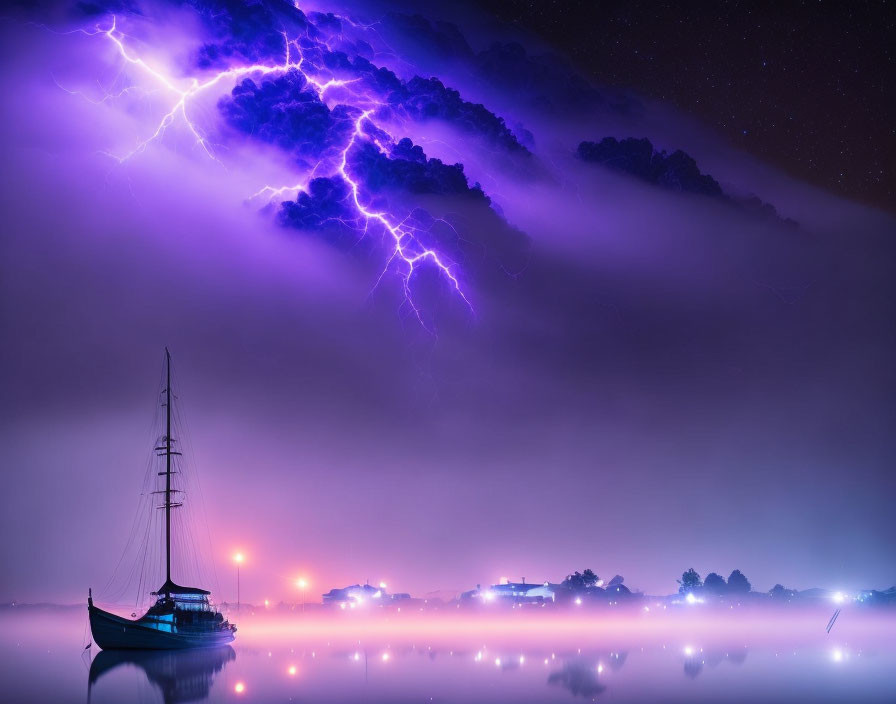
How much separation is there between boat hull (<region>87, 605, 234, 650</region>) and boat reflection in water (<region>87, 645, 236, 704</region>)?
1.40ft

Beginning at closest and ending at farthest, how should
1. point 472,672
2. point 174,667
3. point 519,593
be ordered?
1. point 472,672
2. point 174,667
3. point 519,593

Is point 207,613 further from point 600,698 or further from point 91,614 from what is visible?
point 600,698

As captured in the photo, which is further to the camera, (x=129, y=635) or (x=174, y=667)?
(x=129, y=635)

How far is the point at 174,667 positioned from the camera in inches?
1607

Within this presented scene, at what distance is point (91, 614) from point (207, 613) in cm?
659

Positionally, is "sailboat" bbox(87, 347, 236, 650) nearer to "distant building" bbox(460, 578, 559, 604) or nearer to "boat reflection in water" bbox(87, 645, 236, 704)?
"boat reflection in water" bbox(87, 645, 236, 704)

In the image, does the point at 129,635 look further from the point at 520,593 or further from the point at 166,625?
the point at 520,593

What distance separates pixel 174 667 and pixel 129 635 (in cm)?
889

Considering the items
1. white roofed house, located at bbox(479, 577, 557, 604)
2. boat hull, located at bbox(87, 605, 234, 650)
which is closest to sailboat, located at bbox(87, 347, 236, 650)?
boat hull, located at bbox(87, 605, 234, 650)

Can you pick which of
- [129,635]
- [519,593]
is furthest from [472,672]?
[519,593]

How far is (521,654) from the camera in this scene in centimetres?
4309

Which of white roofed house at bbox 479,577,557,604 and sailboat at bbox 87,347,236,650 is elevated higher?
white roofed house at bbox 479,577,557,604

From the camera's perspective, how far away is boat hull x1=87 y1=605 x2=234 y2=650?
158ft

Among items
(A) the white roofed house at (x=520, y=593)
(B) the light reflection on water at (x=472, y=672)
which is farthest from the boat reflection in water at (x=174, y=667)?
→ (A) the white roofed house at (x=520, y=593)
